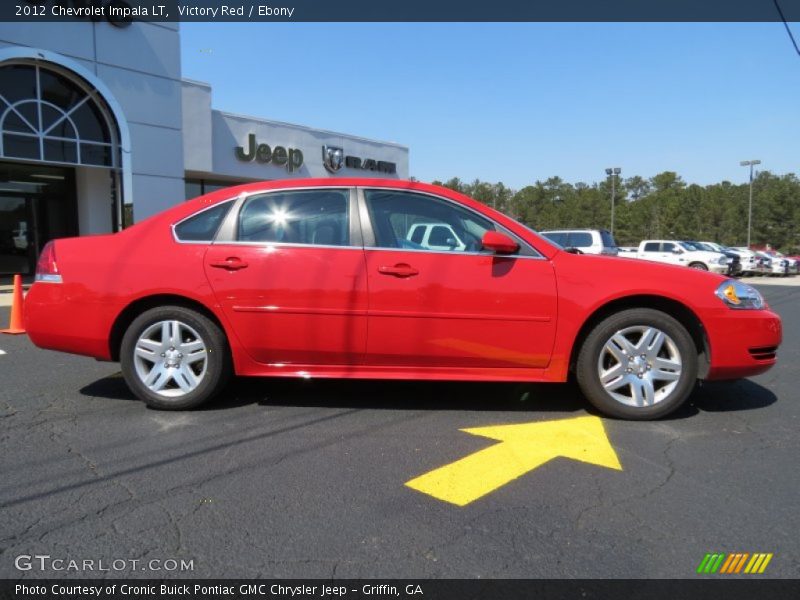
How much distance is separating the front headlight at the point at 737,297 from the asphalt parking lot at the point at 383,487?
0.81 m

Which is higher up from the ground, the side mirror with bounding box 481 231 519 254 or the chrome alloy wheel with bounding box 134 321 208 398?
the side mirror with bounding box 481 231 519 254

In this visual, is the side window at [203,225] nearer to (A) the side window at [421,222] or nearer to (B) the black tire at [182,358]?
(B) the black tire at [182,358]

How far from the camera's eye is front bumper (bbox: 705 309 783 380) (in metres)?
3.85

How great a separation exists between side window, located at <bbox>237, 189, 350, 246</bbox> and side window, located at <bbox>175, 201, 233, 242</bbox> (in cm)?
16

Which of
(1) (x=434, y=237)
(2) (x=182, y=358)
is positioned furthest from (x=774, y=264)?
(2) (x=182, y=358)

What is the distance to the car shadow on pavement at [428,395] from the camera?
4.27 m

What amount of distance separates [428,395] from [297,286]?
1405mm

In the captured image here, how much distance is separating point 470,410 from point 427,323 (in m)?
0.80

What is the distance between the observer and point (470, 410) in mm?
4188

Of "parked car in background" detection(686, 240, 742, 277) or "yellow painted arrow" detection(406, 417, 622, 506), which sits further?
"parked car in background" detection(686, 240, 742, 277)
